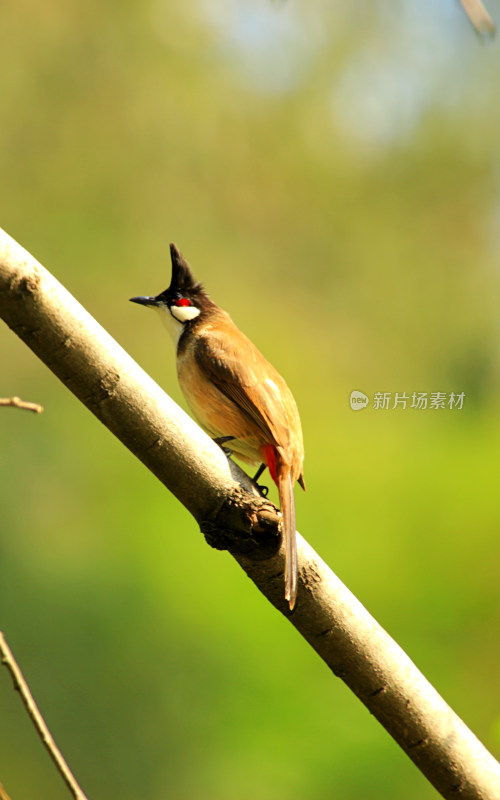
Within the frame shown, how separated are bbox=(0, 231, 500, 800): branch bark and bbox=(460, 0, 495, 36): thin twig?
67 centimetres

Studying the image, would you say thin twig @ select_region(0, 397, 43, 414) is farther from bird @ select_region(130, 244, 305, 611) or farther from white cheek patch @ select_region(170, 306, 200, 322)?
white cheek patch @ select_region(170, 306, 200, 322)

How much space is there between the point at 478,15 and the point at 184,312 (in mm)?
2112

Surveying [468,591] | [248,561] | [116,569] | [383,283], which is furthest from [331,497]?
[248,561]

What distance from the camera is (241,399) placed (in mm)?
2391

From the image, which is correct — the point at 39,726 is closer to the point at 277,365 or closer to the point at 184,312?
the point at 184,312

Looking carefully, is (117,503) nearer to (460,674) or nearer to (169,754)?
(169,754)

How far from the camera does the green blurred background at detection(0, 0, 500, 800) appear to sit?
621 cm

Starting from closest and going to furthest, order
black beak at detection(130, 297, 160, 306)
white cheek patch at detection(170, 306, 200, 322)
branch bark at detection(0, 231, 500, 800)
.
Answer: branch bark at detection(0, 231, 500, 800), white cheek patch at detection(170, 306, 200, 322), black beak at detection(130, 297, 160, 306)

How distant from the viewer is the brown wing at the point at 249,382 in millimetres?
2297

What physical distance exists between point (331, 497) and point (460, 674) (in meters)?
1.81

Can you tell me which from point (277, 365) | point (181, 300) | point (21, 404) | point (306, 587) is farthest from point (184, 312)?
point (277, 365)

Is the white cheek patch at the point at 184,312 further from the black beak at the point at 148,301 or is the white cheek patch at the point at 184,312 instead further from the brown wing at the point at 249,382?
the brown wing at the point at 249,382

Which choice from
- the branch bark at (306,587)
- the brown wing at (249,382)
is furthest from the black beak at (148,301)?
the branch bark at (306,587)

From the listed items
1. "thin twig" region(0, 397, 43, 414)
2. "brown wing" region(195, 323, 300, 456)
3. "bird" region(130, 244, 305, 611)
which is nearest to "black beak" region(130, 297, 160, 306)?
"bird" region(130, 244, 305, 611)
